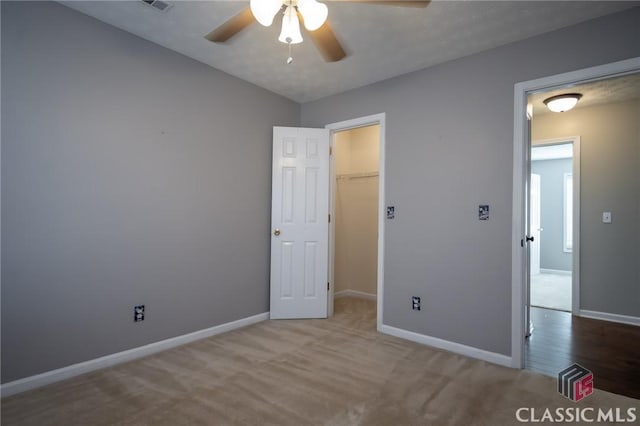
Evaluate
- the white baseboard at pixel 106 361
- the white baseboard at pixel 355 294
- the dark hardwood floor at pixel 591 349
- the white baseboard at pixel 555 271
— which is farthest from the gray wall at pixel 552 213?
the white baseboard at pixel 106 361

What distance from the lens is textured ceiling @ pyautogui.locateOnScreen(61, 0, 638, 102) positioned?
223 cm

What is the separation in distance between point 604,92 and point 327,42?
3.33 metres

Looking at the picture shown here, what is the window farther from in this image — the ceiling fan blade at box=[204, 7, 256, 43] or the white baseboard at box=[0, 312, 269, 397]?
the ceiling fan blade at box=[204, 7, 256, 43]

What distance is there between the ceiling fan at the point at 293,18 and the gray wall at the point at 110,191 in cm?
99

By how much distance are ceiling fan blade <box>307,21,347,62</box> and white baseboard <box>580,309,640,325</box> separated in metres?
4.16

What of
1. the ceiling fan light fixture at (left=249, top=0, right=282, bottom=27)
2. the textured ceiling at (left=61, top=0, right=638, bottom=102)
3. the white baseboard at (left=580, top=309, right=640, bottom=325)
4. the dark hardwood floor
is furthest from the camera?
the white baseboard at (left=580, top=309, right=640, bottom=325)

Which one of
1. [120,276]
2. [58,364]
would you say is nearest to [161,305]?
[120,276]

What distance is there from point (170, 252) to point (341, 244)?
2.62 metres

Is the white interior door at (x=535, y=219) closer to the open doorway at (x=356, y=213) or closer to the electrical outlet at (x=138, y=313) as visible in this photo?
the open doorway at (x=356, y=213)

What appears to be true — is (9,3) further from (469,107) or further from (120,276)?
(469,107)

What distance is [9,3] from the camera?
207cm

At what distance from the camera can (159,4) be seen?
2.24 meters

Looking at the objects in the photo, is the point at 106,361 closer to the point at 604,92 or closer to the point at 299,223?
the point at 299,223

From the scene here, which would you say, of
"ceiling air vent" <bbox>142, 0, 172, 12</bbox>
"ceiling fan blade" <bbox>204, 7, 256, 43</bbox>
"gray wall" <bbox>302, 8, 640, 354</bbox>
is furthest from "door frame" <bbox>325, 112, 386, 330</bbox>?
"ceiling air vent" <bbox>142, 0, 172, 12</bbox>
